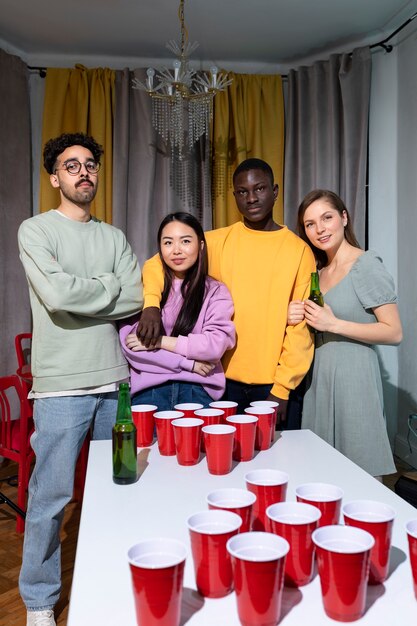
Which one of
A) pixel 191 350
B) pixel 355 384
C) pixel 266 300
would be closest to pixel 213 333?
pixel 191 350

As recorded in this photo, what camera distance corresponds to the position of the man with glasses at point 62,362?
169 centimetres

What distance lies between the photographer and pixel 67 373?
5.54ft

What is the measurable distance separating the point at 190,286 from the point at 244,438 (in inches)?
26.1

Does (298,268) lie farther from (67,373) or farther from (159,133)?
(159,133)

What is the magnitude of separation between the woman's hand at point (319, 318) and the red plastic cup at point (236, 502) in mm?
1067

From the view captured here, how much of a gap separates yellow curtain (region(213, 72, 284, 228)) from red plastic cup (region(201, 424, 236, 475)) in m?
2.93

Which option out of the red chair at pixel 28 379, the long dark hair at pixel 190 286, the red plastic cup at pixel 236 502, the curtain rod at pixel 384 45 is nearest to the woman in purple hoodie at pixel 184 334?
the long dark hair at pixel 190 286

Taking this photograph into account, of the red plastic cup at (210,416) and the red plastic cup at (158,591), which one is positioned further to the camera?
the red plastic cup at (210,416)

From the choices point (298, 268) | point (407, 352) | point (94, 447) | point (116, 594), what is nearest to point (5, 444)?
point (94, 447)

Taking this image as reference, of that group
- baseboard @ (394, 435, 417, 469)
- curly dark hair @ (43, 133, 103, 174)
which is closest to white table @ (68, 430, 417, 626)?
curly dark hair @ (43, 133, 103, 174)

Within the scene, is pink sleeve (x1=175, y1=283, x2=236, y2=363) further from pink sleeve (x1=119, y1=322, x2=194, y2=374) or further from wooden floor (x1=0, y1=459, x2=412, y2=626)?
wooden floor (x1=0, y1=459, x2=412, y2=626)

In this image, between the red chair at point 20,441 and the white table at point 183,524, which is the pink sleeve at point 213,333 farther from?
the red chair at point 20,441

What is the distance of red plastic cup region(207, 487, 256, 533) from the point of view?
808 mm

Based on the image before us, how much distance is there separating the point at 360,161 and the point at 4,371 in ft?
8.91
